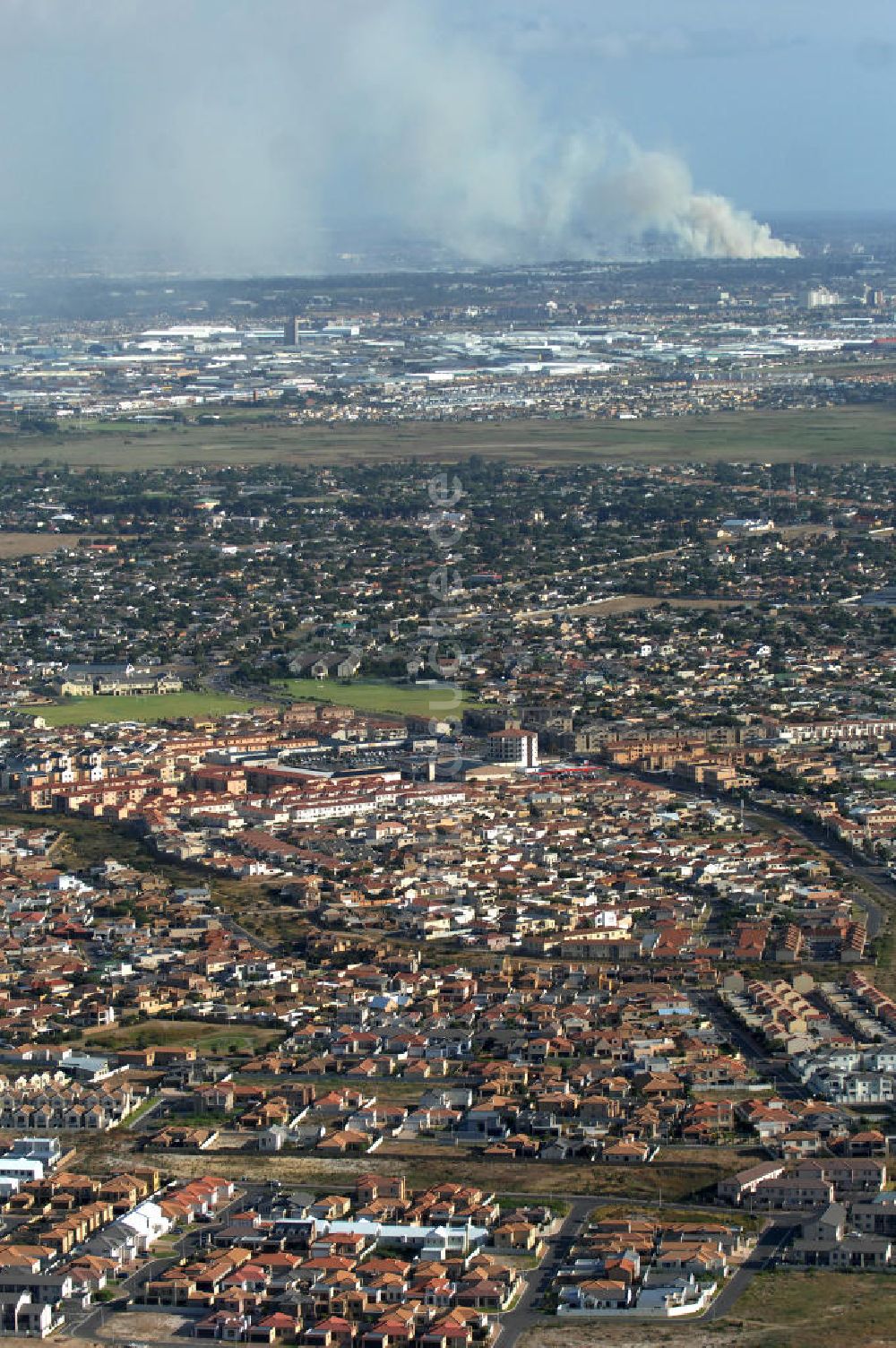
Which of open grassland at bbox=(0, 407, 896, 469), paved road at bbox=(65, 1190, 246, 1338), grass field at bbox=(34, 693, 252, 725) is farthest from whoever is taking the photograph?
open grassland at bbox=(0, 407, 896, 469)

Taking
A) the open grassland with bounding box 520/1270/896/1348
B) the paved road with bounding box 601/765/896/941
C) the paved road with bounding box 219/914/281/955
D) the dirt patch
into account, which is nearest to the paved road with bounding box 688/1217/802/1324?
the open grassland with bounding box 520/1270/896/1348

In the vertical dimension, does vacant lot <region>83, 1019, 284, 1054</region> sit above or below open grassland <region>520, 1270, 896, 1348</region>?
below

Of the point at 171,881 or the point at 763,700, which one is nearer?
the point at 171,881

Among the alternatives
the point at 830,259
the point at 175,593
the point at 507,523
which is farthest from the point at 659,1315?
the point at 830,259

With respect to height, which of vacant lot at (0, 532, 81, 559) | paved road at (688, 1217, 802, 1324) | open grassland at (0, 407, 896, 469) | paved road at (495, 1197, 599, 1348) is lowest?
vacant lot at (0, 532, 81, 559)

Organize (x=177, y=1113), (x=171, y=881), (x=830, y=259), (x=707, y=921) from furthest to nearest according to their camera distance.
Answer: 1. (x=830, y=259)
2. (x=171, y=881)
3. (x=707, y=921)
4. (x=177, y=1113)

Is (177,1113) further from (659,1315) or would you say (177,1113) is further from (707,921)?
(707,921)

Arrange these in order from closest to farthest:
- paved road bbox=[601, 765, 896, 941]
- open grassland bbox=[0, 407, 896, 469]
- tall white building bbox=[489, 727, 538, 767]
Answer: paved road bbox=[601, 765, 896, 941]
tall white building bbox=[489, 727, 538, 767]
open grassland bbox=[0, 407, 896, 469]

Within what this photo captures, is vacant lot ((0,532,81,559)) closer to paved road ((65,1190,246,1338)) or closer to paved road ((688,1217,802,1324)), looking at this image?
paved road ((65,1190,246,1338))
